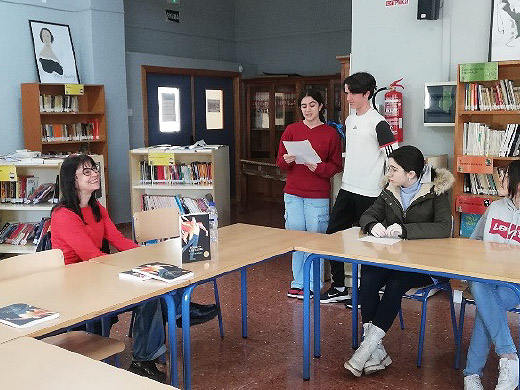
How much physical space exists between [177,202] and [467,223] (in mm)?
2724

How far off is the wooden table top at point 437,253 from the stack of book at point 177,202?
2.57 m

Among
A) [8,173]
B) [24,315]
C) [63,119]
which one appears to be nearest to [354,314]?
[24,315]

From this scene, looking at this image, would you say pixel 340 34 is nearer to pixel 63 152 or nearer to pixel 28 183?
pixel 63 152

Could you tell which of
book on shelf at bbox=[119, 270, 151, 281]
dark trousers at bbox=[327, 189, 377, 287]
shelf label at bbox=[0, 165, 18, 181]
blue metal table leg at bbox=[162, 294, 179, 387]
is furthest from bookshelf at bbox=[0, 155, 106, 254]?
blue metal table leg at bbox=[162, 294, 179, 387]

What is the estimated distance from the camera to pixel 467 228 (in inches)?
185

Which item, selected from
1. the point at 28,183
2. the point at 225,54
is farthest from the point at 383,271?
the point at 225,54

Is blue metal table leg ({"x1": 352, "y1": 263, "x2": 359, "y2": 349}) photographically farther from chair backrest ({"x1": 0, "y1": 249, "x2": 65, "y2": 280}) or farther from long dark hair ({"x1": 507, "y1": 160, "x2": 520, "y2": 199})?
chair backrest ({"x1": 0, "y1": 249, "x2": 65, "y2": 280})

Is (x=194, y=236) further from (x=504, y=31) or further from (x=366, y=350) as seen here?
(x=504, y=31)

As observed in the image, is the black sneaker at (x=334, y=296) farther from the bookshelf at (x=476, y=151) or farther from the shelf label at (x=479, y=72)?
the shelf label at (x=479, y=72)

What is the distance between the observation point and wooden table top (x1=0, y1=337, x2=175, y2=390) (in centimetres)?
166

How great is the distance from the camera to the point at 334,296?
4.62m

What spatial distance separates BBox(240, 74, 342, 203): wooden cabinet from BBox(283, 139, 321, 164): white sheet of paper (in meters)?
4.64

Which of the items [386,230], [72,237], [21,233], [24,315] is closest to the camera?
[24,315]

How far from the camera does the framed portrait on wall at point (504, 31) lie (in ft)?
14.8
